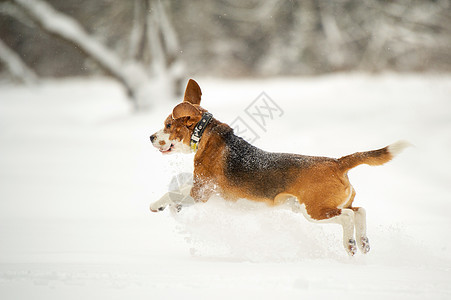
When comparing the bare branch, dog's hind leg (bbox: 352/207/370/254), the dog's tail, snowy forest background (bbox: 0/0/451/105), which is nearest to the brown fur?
the dog's tail

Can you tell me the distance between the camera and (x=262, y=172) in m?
3.45

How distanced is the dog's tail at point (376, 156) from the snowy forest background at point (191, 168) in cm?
77

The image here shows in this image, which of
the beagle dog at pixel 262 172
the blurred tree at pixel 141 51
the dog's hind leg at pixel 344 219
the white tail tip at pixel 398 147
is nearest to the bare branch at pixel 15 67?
the blurred tree at pixel 141 51

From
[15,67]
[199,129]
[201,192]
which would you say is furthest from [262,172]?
[15,67]

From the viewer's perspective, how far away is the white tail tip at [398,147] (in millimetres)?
3188

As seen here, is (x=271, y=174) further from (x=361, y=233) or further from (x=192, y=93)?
(x=192, y=93)

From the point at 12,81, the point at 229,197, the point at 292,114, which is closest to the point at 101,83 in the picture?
the point at 12,81

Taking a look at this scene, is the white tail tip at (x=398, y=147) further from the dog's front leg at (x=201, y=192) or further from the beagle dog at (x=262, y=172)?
the dog's front leg at (x=201, y=192)

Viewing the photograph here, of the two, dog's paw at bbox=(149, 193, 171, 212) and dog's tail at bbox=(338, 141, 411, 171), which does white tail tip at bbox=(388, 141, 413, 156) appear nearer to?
dog's tail at bbox=(338, 141, 411, 171)

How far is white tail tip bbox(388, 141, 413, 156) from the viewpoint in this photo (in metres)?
3.19

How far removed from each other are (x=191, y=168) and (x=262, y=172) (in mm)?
1463

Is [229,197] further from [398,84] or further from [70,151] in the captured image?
[398,84]

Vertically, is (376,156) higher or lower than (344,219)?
higher

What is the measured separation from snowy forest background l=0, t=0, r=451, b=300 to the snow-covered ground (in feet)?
0.07
